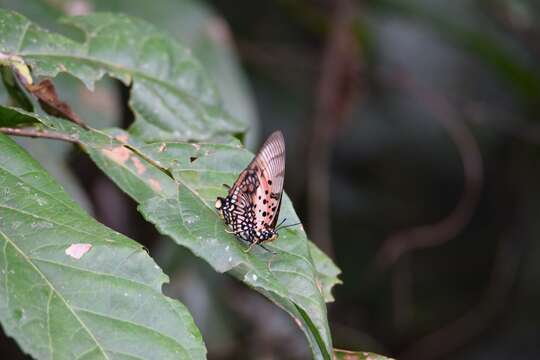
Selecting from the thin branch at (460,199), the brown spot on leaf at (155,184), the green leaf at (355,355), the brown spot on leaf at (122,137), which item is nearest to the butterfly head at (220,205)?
the brown spot on leaf at (155,184)

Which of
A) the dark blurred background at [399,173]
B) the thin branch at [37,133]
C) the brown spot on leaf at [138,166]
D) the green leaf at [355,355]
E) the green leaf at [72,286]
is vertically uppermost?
the thin branch at [37,133]

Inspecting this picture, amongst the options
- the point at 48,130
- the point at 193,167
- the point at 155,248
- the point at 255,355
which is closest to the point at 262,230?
the point at 193,167

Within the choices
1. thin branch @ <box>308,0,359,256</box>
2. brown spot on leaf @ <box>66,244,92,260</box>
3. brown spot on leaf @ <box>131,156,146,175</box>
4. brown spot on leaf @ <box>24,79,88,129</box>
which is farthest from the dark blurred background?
brown spot on leaf @ <box>66,244,92,260</box>

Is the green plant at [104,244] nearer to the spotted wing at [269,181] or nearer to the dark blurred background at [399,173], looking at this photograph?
the spotted wing at [269,181]

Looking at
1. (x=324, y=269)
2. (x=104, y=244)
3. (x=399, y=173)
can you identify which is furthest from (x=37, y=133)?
(x=399, y=173)

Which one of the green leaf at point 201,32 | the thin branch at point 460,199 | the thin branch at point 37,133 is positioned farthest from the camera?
the thin branch at point 460,199

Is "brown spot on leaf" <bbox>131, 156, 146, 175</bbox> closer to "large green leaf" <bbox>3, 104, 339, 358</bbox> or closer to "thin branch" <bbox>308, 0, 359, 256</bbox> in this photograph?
"large green leaf" <bbox>3, 104, 339, 358</bbox>

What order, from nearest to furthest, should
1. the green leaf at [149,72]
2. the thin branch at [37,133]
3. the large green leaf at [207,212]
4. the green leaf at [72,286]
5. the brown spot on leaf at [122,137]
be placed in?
the green leaf at [72,286], the large green leaf at [207,212], the thin branch at [37,133], the brown spot on leaf at [122,137], the green leaf at [149,72]
